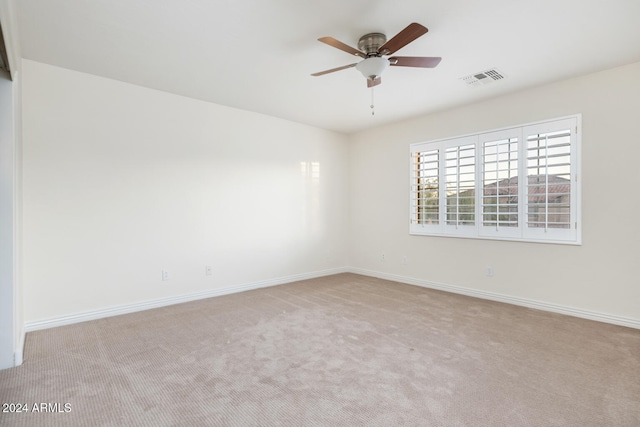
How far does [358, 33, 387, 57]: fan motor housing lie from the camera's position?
2562 millimetres

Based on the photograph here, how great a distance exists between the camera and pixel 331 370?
7.56 feet

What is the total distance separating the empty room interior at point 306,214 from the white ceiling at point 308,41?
0.03m

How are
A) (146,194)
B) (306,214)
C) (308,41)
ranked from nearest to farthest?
(308,41), (146,194), (306,214)

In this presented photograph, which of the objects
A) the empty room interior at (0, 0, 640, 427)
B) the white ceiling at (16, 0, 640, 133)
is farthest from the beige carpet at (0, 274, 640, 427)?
the white ceiling at (16, 0, 640, 133)

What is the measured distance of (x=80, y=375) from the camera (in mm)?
2240

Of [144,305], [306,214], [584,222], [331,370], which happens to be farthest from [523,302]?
[144,305]

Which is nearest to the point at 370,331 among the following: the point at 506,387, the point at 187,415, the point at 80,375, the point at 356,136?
the point at 506,387

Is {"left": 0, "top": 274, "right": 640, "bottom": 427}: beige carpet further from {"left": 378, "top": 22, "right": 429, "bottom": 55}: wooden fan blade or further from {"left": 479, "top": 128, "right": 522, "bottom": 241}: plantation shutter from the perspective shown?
{"left": 378, "top": 22, "right": 429, "bottom": 55}: wooden fan blade

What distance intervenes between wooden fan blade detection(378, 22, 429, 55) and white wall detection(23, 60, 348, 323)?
2.66 meters

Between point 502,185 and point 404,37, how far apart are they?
2620 mm

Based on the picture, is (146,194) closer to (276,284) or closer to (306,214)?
(276,284)

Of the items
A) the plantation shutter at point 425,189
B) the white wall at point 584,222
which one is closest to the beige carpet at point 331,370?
the white wall at point 584,222

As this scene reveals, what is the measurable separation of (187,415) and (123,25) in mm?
2887

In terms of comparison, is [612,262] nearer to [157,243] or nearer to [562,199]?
[562,199]
